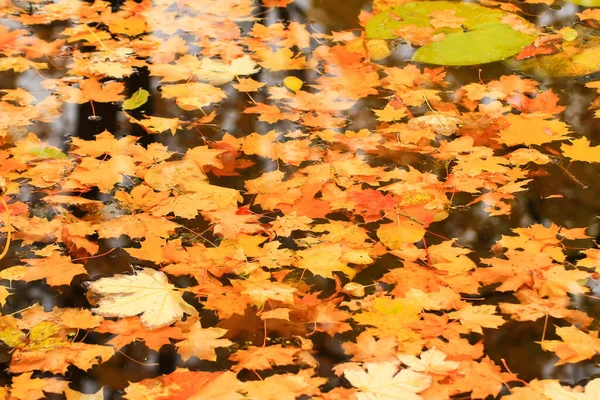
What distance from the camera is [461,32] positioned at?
3076 mm

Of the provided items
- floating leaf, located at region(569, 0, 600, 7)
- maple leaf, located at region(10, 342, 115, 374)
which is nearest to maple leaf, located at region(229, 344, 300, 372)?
maple leaf, located at region(10, 342, 115, 374)

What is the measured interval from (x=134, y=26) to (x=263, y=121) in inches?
39.9

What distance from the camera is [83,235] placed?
204 cm

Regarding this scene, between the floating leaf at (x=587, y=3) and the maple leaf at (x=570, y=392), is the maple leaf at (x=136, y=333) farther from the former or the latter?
the floating leaf at (x=587, y=3)

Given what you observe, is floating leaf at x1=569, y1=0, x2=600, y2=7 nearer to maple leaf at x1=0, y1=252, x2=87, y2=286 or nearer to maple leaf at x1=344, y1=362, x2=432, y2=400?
maple leaf at x1=344, y1=362, x2=432, y2=400

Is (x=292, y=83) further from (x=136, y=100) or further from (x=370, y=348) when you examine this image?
(x=370, y=348)

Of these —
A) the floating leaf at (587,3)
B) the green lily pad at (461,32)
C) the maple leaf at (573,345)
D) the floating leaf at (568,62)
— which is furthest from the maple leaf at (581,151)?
the floating leaf at (587,3)

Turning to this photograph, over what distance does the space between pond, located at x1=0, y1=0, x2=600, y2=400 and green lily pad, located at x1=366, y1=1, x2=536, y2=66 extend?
0.05 ft

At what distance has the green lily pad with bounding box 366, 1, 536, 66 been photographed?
9.60 ft

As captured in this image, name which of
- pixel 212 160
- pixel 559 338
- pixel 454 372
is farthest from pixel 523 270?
pixel 212 160

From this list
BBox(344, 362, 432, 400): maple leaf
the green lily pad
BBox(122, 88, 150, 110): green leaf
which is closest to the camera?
BBox(344, 362, 432, 400): maple leaf

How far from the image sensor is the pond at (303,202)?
1.65 m

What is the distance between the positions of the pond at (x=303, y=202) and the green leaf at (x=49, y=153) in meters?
0.01

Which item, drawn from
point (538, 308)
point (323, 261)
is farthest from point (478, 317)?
point (323, 261)
